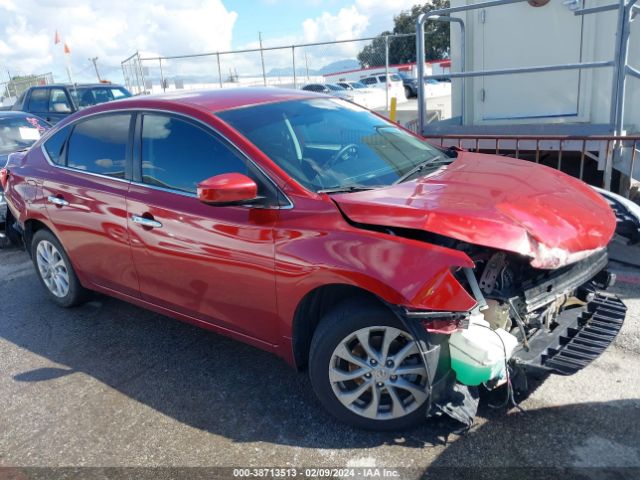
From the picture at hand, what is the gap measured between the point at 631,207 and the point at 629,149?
196cm

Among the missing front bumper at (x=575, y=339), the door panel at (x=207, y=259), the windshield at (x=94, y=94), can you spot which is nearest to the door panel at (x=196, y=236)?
the door panel at (x=207, y=259)

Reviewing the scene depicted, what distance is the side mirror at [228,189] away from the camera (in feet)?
9.34

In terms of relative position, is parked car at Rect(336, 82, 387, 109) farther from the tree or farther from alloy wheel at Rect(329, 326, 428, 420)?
alloy wheel at Rect(329, 326, 428, 420)

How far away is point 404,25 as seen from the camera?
5534 cm

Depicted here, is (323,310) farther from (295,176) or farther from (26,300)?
(26,300)

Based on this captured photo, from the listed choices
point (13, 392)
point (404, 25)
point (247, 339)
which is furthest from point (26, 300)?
point (404, 25)

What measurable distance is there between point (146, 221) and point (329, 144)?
4.16 feet

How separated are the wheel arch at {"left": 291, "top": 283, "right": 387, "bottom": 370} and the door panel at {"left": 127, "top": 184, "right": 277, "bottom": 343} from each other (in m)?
0.16

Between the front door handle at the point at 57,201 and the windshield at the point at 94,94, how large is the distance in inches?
426

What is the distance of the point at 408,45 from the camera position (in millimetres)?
42125

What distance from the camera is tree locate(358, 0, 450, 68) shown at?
31973 mm

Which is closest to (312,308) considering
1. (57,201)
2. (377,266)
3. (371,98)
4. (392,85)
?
(377,266)

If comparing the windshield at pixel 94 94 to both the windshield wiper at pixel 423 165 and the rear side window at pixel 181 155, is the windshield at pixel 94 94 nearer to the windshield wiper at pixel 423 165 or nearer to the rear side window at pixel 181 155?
the rear side window at pixel 181 155

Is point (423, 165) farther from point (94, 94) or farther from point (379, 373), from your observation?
point (94, 94)
